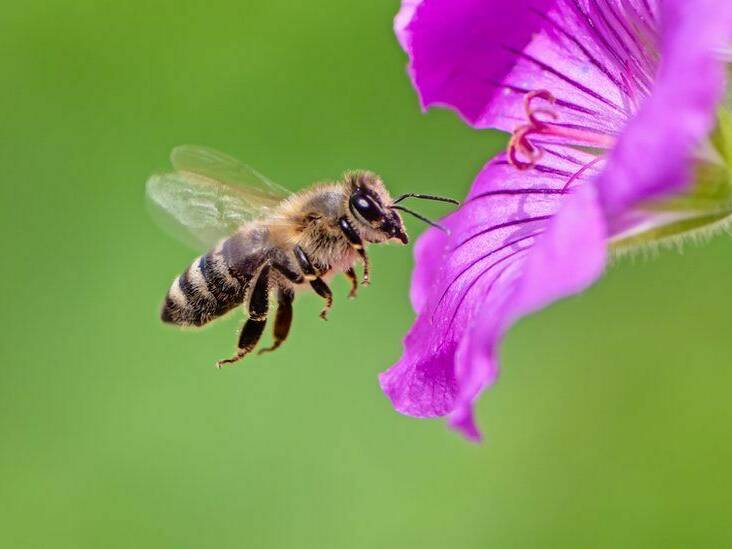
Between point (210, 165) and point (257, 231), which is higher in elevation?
point (210, 165)

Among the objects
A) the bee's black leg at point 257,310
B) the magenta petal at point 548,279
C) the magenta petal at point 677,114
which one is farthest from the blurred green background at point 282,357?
the magenta petal at point 677,114

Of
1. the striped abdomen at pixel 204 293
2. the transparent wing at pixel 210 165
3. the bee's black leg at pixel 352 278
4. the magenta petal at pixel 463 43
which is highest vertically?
the magenta petal at pixel 463 43

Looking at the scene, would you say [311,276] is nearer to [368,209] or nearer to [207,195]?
[368,209]

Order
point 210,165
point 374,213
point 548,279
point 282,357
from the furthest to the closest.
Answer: point 282,357
point 210,165
point 374,213
point 548,279

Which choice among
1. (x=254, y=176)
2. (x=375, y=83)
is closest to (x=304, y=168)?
(x=375, y=83)

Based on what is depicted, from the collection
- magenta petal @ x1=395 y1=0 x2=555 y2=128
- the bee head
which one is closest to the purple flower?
magenta petal @ x1=395 y1=0 x2=555 y2=128

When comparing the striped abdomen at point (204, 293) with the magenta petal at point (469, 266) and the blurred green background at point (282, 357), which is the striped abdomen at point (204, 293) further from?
the blurred green background at point (282, 357)

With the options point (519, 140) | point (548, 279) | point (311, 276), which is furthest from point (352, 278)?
point (548, 279)
